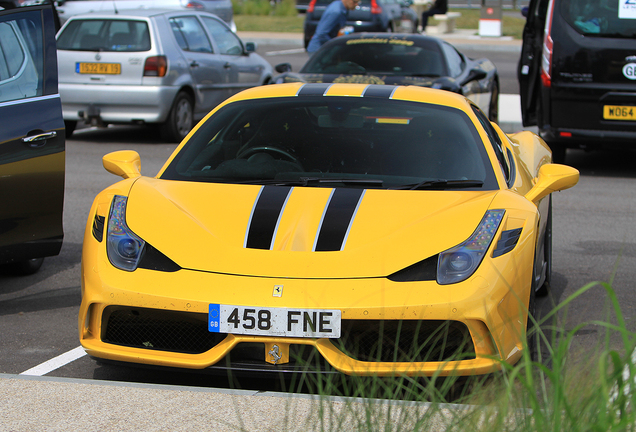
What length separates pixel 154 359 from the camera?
3.43 metres

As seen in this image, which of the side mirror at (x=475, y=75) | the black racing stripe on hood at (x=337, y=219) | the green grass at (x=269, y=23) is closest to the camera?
the black racing stripe on hood at (x=337, y=219)

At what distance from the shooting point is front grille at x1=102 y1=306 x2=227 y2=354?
3393 mm

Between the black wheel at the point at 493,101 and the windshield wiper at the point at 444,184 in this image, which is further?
the black wheel at the point at 493,101

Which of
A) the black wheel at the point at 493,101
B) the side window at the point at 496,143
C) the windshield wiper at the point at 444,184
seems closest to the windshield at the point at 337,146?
the windshield wiper at the point at 444,184

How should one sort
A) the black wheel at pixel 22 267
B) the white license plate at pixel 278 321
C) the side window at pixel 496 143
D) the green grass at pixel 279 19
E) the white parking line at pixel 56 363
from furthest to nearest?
the green grass at pixel 279 19 < the black wheel at pixel 22 267 < the side window at pixel 496 143 < the white parking line at pixel 56 363 < the white license plate at pixel 278 321

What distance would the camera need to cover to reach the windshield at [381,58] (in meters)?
9.51

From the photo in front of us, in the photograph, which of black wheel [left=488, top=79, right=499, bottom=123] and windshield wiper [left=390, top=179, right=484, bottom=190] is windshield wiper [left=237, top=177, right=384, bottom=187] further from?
black wheel [left=488, top=79, right=499, bottom=123]

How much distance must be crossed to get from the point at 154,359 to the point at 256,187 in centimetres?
104

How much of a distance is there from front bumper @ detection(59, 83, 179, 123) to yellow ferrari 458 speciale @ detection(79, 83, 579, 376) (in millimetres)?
6671

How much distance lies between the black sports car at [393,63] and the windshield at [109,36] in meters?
2.14

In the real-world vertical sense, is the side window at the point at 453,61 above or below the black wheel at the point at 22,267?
above

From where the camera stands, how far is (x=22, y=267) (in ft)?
18.6

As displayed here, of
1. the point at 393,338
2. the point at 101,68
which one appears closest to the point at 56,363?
the point at 393,338

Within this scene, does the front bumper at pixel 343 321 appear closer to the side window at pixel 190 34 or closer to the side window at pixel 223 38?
the side window at pixel 190 34
